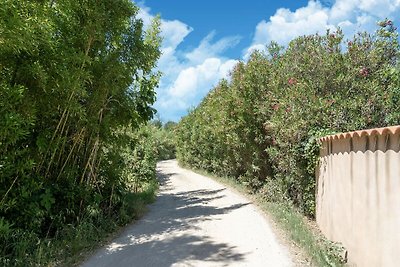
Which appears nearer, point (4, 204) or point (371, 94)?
point (4, 204)

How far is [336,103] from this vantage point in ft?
28.2

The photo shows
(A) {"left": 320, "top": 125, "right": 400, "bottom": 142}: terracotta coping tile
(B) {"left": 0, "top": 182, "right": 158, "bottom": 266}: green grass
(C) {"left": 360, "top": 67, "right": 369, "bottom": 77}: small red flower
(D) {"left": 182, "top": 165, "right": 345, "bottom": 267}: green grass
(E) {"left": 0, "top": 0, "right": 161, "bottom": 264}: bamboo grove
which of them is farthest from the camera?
(C) {"left": 360, "top": 67, "right": 369, "bottom": 77}: small red flower

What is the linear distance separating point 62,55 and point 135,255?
346 cm

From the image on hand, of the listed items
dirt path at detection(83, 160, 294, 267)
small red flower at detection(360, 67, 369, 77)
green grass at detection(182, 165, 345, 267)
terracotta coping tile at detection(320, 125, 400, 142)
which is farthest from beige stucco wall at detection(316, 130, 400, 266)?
small red flower at detection(360, 67, 369, 77)

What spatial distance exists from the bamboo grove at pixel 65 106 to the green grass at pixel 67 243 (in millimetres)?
114

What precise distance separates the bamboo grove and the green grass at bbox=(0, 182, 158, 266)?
0.37ft

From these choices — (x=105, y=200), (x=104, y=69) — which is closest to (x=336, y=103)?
(x=104, y=69)

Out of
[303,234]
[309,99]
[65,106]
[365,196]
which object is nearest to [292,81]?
[309,99]

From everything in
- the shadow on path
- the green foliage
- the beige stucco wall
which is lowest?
the shadow on path

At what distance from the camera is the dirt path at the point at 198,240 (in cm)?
596

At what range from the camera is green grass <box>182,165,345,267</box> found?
5.82 meters

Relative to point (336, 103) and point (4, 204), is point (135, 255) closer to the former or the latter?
point (4, 204)

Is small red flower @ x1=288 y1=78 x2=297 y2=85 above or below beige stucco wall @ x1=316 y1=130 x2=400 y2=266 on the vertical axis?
above

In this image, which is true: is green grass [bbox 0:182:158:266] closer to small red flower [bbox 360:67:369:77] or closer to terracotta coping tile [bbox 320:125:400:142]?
terracotta coping tile [bbox 320:125:400:142]
